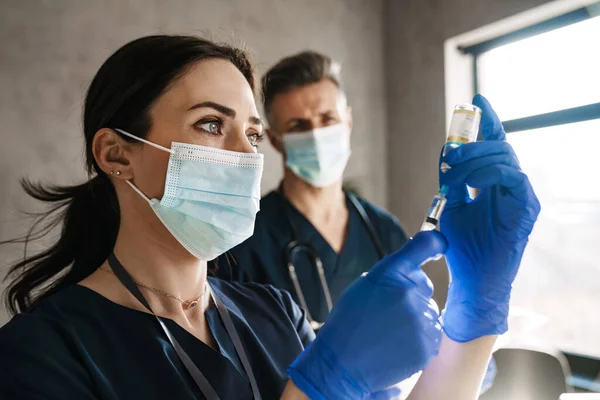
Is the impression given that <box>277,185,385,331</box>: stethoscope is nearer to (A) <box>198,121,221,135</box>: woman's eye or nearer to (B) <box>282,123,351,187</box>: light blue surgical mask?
(B) <box>282,123,351,187</box>: light blue surgical mask

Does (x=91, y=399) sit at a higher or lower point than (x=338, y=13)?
lower

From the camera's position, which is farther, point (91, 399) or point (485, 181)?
point (485, 181)

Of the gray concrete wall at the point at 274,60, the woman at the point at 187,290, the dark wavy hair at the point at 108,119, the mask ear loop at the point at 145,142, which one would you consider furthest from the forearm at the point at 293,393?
the gray concrete wall at the point at 274,60

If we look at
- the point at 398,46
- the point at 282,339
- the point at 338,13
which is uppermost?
the point at 338,13

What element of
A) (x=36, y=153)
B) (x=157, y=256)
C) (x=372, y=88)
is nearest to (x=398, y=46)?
(x=372, y=88)

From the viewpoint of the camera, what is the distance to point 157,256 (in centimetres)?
94

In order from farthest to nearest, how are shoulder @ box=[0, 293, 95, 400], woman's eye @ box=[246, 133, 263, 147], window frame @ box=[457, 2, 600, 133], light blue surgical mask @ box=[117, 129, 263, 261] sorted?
1. window frame @ box=[457, 2, 600, 133]
2. woman's eye @ box=[246, 133, 263, 147]
3. light blue surgical mask @ box=[117, 129, 263, 261]
4. shoulder @ box=[0, 293, 95, 400]

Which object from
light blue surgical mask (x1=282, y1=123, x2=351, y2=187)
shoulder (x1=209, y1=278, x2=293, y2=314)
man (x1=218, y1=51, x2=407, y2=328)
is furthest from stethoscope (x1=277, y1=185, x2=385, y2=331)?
shoulder (x1=209, y1=278, x2=293, y2=314)

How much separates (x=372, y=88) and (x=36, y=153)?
1753 mm

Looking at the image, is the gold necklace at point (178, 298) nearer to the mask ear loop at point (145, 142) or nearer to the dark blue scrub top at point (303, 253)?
the mask ear loop at point (145, 142)

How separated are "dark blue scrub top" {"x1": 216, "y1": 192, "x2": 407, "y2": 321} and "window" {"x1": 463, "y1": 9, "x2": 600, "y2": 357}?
2.60ft

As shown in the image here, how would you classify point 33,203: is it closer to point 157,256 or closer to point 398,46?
point 157,256

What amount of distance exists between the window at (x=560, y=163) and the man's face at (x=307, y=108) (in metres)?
1.00

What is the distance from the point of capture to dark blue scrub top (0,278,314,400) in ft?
2.32
